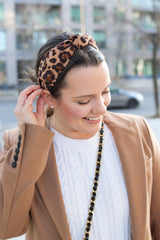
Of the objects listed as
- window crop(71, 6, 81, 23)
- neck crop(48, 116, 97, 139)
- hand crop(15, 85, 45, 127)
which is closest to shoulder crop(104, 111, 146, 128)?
neck crop(48, 116, 97, 139)

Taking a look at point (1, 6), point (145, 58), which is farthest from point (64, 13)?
point (145, 58)

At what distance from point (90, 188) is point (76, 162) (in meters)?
0.14

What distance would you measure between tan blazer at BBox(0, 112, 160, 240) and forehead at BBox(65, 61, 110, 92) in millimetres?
221

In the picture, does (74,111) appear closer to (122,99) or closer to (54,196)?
(54,196)

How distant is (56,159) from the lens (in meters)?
1.34

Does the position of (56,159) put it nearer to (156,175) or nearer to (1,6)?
(156,175)

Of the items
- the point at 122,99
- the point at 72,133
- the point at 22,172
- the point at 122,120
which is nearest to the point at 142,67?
the point at 122,99

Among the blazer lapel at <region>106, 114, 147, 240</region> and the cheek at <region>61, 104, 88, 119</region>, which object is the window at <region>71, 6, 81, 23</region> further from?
the cheek at <region>61, 104, 88, 119</region>

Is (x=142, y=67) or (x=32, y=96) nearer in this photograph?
(x=32, y=96)

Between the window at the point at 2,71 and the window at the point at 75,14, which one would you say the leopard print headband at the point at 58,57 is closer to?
the window at the point at 2,71

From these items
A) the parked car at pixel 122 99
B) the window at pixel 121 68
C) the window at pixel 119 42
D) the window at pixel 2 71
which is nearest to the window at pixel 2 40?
the window at pixel 2 71

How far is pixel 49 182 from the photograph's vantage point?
49.4 inches

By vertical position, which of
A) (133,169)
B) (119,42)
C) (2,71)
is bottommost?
(2,71)

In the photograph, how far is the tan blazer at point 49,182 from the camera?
3.76 feet
